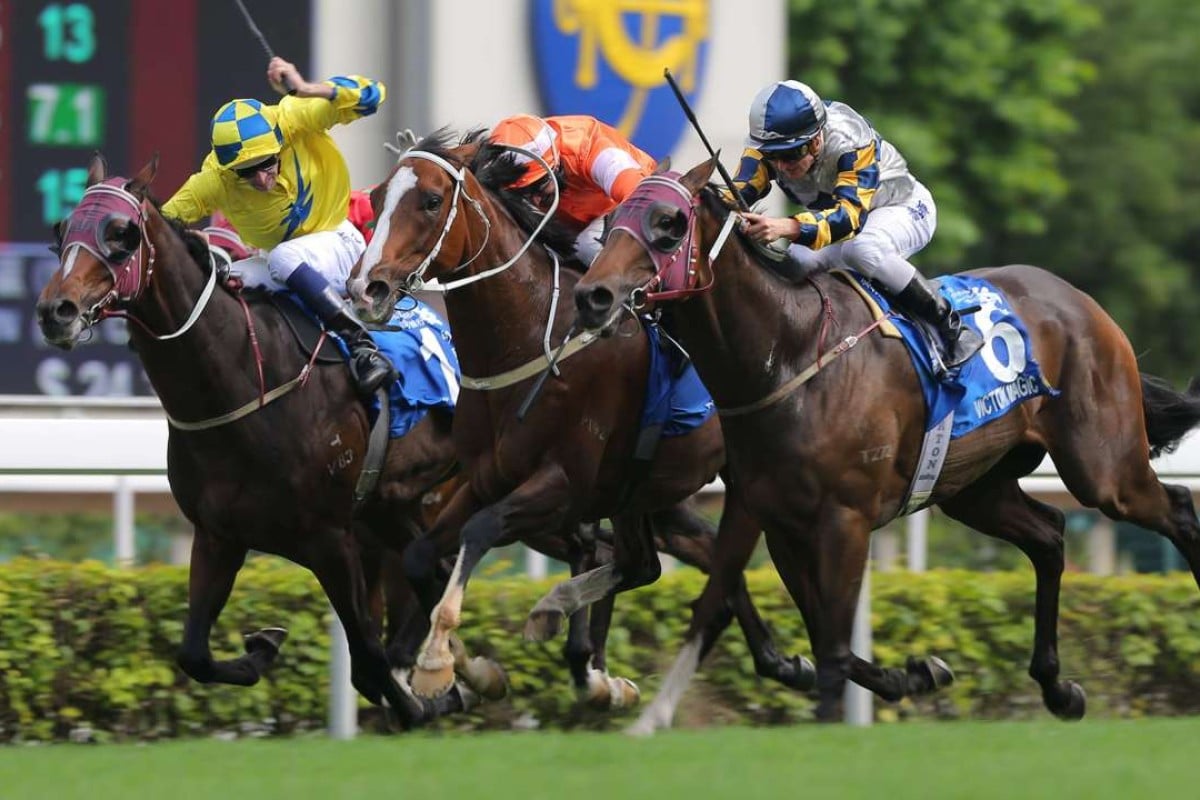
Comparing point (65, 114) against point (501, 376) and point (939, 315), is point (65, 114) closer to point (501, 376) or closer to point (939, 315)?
point (501, 376)

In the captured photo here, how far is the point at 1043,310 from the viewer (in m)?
6.91

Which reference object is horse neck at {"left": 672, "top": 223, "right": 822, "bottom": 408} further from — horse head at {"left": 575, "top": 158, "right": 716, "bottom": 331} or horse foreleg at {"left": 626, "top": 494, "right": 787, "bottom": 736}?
horse foreleg at {"left": 626, "top": 494, "right": 787, "bottom": 736}

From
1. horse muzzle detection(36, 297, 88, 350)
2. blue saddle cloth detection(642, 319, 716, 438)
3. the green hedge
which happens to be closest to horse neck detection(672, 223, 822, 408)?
blue saddle cloth detection(642, 319, 716, 438)

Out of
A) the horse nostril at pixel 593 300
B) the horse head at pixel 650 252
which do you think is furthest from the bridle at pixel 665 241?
the horse nostril at pixel 593 300

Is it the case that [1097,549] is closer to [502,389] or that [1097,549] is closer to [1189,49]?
[502,389]

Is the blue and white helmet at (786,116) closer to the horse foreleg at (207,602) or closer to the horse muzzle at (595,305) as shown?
the horse muzzle at (595,305)

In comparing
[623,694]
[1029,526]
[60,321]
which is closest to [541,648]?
[623,694]

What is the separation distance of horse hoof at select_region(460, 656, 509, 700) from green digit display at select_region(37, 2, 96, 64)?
258 cm

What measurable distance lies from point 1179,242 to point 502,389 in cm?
1560

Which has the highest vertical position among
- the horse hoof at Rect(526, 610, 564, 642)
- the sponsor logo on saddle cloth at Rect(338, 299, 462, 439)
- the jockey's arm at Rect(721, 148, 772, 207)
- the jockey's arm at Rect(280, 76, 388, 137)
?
the jockey's arm at Rect(280, 76, 388, 137)

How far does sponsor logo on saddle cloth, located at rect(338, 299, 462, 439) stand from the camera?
6797 mm

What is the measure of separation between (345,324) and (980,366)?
5.73ft

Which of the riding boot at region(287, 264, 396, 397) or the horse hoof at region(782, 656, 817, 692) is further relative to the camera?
the horse hoof at region(782, 656, 817, 692)

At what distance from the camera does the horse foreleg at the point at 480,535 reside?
5.92m
